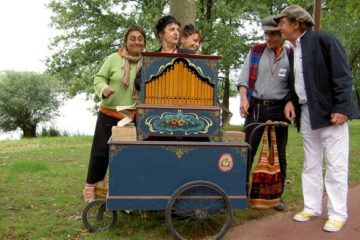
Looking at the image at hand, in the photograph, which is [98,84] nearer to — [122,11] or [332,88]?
[332,88]

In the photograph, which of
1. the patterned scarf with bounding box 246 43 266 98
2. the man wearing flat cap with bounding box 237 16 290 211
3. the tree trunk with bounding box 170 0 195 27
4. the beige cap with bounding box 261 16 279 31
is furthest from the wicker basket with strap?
the tree trunk with bounding box 170 0 195 27

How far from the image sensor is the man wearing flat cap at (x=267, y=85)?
4500 mm

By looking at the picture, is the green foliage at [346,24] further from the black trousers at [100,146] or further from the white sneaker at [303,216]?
the black trousers at [100,146]

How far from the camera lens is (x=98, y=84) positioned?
4.43m

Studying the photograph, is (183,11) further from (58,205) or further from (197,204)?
(197,204)

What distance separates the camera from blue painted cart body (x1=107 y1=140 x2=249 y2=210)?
11.7 feet

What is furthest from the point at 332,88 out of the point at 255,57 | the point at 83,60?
the point at 83,60

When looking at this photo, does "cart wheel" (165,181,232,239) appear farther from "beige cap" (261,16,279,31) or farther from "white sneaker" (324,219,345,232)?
"beige cap" (261,16,279,31)

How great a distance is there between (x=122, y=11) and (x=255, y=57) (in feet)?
52.1

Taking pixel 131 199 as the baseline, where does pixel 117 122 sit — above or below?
above


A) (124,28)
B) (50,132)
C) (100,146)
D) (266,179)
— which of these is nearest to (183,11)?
(100,146)

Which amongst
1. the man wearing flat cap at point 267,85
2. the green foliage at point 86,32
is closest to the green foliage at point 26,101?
the green foliage at point 86,32

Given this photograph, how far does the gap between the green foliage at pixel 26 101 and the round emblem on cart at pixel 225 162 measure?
25.7m

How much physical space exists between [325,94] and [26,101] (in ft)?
86.6
